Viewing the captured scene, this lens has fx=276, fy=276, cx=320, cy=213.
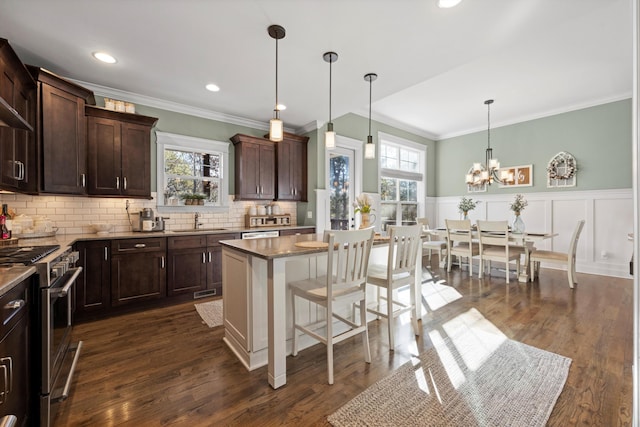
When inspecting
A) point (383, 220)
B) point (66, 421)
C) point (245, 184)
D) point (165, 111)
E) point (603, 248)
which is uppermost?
point (165, 111)

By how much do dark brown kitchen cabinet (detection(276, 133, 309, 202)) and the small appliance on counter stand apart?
1.85m

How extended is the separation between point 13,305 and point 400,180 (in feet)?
21.2

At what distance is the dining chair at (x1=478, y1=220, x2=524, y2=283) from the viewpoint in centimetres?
439

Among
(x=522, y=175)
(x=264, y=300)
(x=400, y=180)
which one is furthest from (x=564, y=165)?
(x=264, y=300)

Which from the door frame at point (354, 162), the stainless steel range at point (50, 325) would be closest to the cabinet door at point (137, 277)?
the stainless steel range at point (50, 325)

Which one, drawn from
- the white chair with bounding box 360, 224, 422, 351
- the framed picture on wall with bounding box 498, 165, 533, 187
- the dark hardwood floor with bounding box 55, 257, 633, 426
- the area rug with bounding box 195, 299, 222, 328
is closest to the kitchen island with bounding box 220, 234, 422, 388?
the dark hardwood floor with bounding box 55, 257, 633, 426

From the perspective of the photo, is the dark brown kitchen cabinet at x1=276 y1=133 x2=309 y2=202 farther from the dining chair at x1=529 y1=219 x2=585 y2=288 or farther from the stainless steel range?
the dining chair at x1=529 y1=219 x2=585 y2=288

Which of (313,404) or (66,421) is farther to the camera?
(313,404)

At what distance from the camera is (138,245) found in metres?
3.26

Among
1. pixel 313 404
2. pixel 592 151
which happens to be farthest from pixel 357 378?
pixel 592 151

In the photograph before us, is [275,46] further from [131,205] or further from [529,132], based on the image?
[529,132]

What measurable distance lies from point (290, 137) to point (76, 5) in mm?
3064

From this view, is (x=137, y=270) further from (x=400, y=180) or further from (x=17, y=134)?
(x=400, y=180)

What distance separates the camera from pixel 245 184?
14.7 feet
